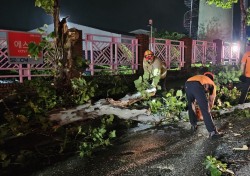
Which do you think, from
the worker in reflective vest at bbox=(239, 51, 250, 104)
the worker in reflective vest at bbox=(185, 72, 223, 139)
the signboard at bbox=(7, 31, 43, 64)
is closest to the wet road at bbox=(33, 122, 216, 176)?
the worker in reflective vest at bbox=(185, 72, 223, 139)

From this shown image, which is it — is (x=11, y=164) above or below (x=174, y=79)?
below

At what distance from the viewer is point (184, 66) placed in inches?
586

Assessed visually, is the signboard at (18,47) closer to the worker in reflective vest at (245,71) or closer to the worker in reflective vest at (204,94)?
the worker in reflective vest at (204,94)

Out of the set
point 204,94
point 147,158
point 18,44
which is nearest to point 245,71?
point 204,94

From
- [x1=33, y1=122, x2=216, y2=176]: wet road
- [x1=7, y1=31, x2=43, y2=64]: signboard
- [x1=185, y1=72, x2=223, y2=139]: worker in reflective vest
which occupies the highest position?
[x1=7, y1=31, x2=43, y2=64]: signboard

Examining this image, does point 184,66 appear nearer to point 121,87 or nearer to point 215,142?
point 121,87

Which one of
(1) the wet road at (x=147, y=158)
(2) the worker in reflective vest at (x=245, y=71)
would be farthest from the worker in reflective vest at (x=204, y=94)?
(2) the worker in reflective vest at (x=245, y=71)

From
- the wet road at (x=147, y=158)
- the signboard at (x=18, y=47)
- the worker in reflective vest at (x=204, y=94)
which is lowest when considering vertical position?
the wet road at (x=147, y=158)

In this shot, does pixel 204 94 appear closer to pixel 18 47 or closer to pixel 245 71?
pixel 245 71

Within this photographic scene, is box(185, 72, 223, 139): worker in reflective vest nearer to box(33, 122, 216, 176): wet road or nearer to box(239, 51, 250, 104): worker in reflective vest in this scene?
box(33, 122, 216, 176): wet road

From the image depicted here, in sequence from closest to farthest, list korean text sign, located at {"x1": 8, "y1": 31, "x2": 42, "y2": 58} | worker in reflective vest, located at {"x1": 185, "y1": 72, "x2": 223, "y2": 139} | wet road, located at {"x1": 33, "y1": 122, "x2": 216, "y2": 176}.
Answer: wet road, located at {"x1": 33, "y1": 122, "x2": 216, "y2": 176} → worker in reflective vest, located at {"x1": 185, "y1": 72, "x2": 223, "y2": 139} → korean text sign, located at {"x1": 8, "y1": 31, "x2": 42, "y2": 58}

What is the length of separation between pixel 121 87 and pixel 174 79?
478 centimetres

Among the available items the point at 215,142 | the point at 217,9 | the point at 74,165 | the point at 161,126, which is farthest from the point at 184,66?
the point at 217,9

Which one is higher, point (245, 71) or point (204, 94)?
point (245, 71)
